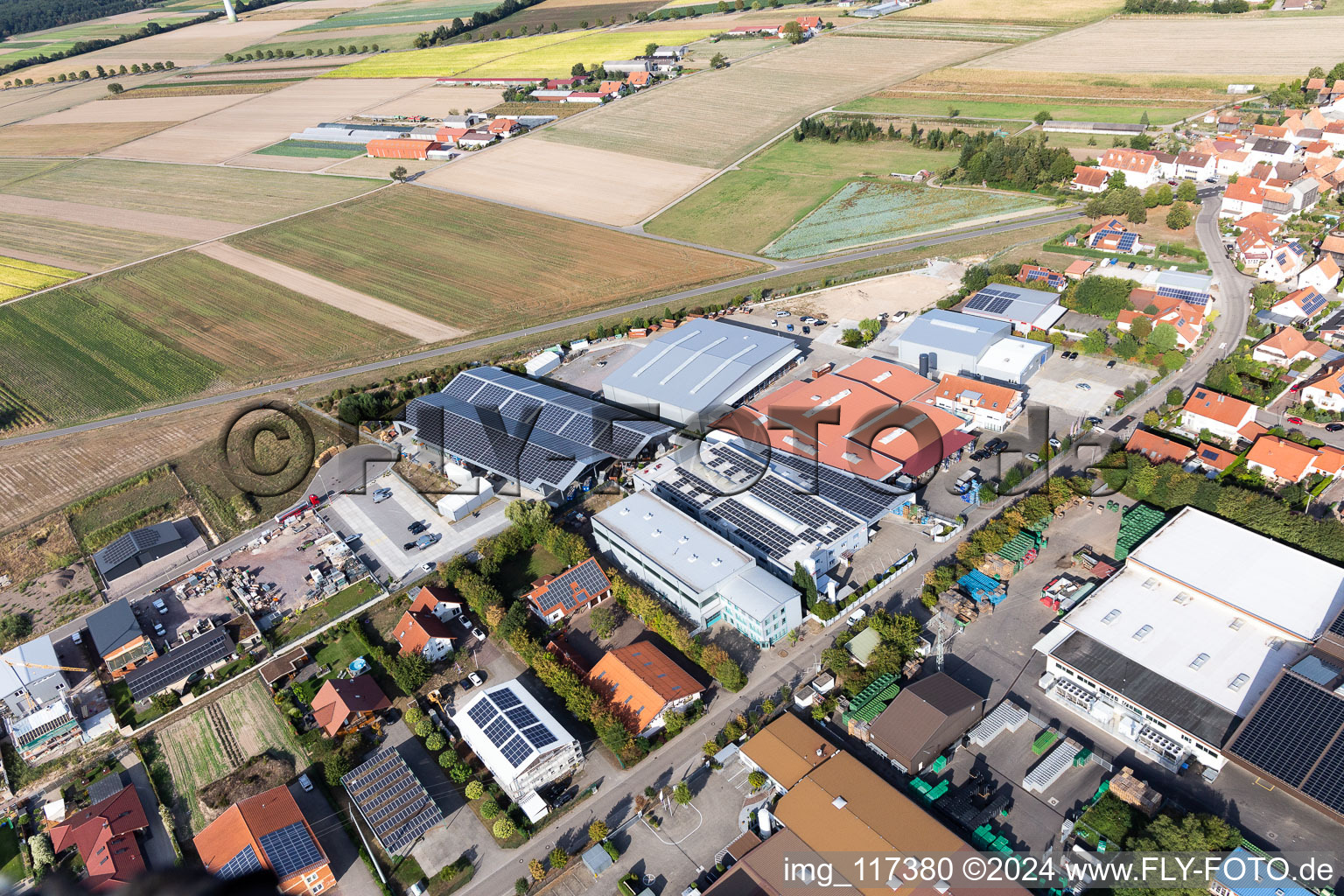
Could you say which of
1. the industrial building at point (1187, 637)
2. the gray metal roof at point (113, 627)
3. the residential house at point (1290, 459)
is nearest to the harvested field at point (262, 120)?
the gray metal roof at point (113, 627)

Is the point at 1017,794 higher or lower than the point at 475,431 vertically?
lower

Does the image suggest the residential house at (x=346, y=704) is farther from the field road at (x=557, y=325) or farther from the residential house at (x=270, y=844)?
the field road at (x=557, y=325)

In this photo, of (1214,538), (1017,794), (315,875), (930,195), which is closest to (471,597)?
(315,875)

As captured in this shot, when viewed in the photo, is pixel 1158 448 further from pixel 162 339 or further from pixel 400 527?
pixel 162 339

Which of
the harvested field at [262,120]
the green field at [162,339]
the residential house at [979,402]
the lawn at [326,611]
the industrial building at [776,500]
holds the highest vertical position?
the harvested field at [262,120]

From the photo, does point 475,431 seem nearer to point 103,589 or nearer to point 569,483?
point 569,483

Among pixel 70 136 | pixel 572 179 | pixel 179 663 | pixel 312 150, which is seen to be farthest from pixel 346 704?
pixel 70 136

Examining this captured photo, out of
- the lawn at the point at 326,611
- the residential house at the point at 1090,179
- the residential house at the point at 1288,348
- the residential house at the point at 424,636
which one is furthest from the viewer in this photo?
the residential house at the point at 1090,179
